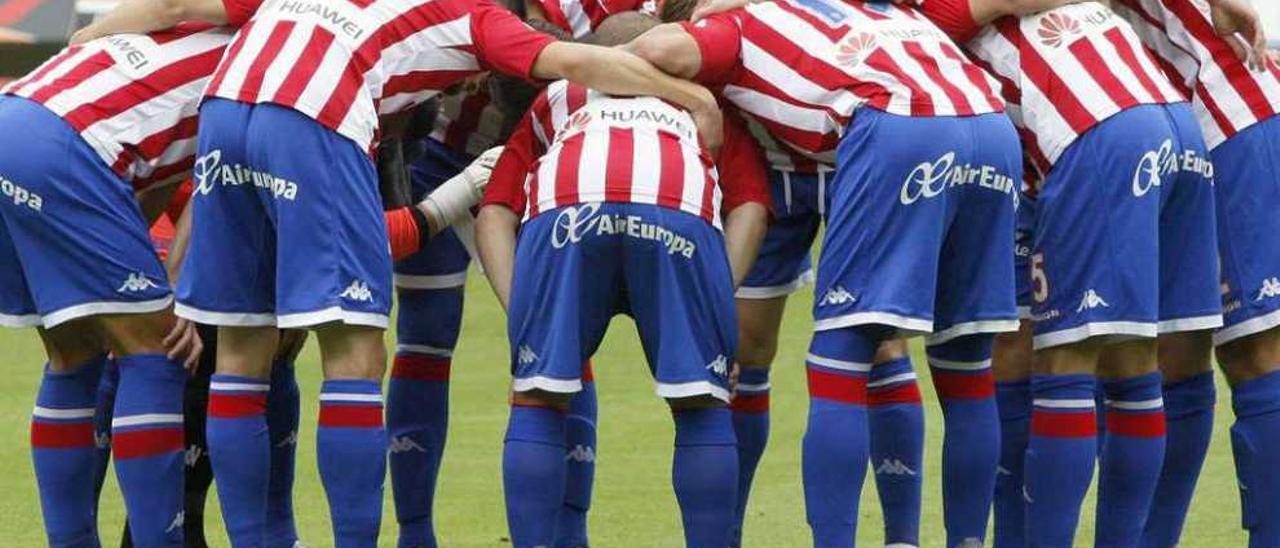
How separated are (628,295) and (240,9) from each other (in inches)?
48.0

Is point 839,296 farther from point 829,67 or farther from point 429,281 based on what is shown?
point 429,281

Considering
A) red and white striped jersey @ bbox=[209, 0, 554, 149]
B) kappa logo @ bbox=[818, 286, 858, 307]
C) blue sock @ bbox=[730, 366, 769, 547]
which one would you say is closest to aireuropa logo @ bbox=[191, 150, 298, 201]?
red and white striped jersey @ bbox=[209, 0, 554, 149]

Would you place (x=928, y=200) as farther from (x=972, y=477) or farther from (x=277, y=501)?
(x=277, y=501)

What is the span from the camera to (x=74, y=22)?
13891mm

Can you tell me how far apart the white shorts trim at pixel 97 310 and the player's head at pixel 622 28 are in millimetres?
1350

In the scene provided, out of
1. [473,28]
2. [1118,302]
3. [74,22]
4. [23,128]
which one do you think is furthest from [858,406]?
[74,22]

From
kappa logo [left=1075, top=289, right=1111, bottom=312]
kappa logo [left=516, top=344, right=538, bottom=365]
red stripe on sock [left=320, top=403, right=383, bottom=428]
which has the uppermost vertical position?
kappa logo [left=1075, top=289, right=1111, bottom=312]

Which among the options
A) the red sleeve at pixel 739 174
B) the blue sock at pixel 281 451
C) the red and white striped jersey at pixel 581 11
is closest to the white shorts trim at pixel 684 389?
the red sleeve at pixel 739 174

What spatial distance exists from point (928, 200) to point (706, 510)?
2.96ft

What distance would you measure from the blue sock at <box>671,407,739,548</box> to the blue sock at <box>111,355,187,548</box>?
125 cm

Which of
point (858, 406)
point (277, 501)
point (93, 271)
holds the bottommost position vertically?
point (277, 501)

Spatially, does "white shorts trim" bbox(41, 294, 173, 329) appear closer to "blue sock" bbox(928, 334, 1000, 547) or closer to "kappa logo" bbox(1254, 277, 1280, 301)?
"blue sock" bbox(928, 334, 1000, 547)

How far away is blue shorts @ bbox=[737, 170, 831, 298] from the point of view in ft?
20.2

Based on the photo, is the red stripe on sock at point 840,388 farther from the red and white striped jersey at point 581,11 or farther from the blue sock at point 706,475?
the red and white striped jersey at point 581,11
